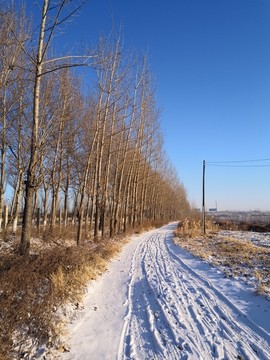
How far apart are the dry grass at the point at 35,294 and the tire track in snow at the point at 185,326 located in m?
1.20

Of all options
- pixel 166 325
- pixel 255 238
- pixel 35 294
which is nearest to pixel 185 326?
pixel 166 325

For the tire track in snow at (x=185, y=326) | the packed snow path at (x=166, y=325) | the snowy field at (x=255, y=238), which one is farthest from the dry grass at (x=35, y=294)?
the snowy field at (x=255, y=238)

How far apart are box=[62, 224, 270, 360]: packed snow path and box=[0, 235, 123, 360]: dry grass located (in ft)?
1.56

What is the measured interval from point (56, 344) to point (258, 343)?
2976 mm

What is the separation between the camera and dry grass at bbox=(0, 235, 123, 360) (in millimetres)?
3844

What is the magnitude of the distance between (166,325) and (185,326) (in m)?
0.33

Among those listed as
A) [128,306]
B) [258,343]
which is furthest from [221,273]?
[258,343]

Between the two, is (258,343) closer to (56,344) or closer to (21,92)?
(56,344)

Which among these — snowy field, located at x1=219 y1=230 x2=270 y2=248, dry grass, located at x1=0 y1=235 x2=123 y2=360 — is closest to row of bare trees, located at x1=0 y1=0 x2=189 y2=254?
dry grass, located at x1=0 y1=235 x2=123 y2=360

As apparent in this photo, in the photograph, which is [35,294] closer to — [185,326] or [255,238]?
[185,326]

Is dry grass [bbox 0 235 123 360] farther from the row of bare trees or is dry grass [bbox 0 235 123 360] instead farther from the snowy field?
the snowy field

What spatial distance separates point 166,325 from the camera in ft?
16.9

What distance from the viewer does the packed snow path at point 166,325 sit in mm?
4199

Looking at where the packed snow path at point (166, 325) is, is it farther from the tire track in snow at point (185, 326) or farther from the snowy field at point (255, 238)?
the snowy field at point (255, 238)
